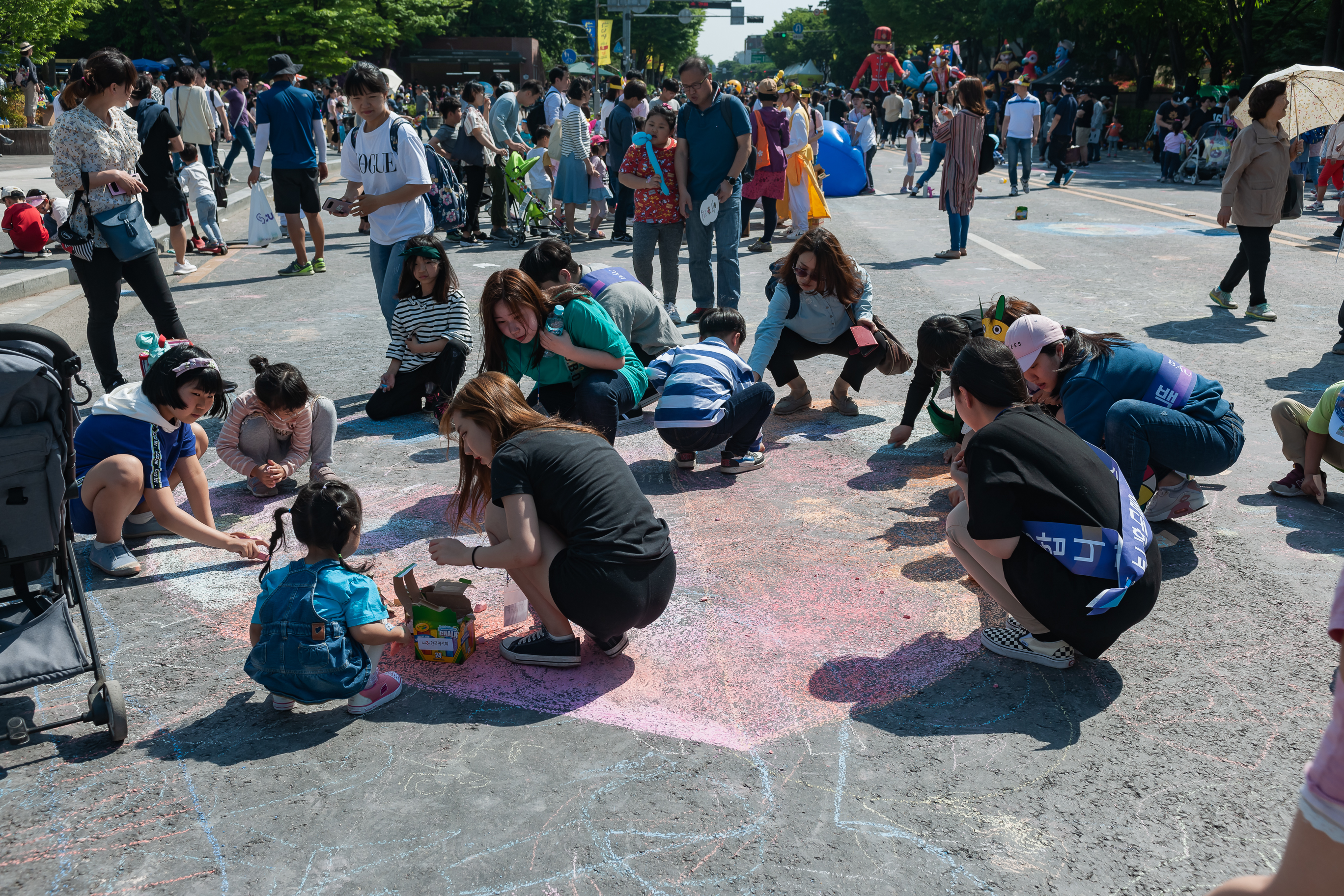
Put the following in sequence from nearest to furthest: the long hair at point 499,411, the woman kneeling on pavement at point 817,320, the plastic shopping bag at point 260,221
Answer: the long hair at point 499,411 < the woman kneeling on pavement at point 817,320 < the plastic shopping bag at point 260,221

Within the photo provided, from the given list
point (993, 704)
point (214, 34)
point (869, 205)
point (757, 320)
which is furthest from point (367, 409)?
point (214, 34)

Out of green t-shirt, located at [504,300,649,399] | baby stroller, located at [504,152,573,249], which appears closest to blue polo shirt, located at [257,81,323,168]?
baby stroller, located at [504,152,573,249]

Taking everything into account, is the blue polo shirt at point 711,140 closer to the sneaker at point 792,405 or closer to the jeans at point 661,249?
the jeans at point 661,249

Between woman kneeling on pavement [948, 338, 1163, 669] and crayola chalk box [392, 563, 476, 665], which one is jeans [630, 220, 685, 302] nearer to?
crayola chalk box [392, 563, 476, 665]

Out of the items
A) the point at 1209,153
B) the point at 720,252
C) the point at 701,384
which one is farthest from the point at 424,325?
the point at 1209,153

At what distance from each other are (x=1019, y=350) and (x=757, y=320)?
15.2 ft

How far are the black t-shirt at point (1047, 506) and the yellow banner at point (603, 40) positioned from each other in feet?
106

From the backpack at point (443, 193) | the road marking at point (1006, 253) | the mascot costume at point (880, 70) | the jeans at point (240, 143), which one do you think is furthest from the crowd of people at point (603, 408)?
the mascot costume at point (880, 70)

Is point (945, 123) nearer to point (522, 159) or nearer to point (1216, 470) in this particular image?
point (522, 159)

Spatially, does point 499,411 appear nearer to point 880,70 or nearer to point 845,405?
point 845,405

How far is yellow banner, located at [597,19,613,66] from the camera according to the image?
32.9 metres

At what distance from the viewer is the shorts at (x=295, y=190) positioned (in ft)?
32.0

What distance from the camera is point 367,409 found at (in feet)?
20.3

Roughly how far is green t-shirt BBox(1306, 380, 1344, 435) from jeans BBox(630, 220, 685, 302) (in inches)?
183
